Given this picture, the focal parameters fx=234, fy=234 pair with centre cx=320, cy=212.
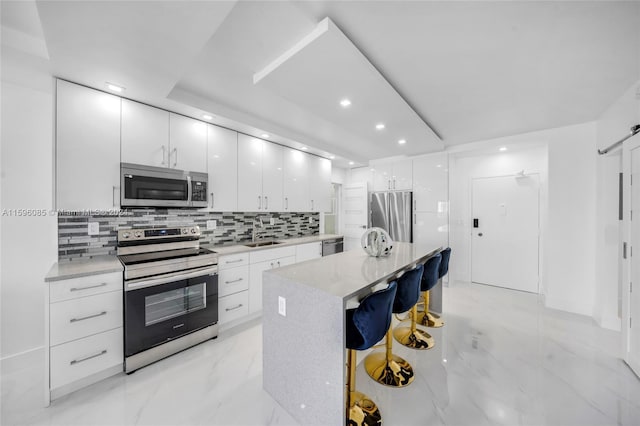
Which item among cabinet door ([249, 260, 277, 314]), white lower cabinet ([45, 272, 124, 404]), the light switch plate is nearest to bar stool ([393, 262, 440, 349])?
cabinet door ([249, 260, 277, 314])

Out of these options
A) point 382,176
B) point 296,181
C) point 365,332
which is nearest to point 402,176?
point 382,176

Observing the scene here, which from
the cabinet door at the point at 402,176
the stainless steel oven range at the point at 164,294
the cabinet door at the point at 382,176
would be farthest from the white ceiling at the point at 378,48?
the cabinet door at the point at 382,176

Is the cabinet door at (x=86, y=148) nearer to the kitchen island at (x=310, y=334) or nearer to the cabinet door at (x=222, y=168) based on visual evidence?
the cabinet door at (x=222, y=168)

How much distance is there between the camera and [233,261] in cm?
275

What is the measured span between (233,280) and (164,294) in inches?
28.2

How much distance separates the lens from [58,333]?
1.68 m

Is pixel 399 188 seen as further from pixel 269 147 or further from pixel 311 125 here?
pixel 269 147

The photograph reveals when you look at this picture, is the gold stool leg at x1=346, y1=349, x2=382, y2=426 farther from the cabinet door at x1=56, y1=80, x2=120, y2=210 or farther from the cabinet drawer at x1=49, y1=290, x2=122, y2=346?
the cabinet door at x1=56, y1=80, x2=120, y2=210

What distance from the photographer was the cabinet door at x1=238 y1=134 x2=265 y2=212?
3105 mm

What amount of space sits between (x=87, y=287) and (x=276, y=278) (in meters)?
1.47

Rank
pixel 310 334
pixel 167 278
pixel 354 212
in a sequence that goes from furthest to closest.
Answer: pixel 354 212 → pixel 167 278 → pixel 310 334

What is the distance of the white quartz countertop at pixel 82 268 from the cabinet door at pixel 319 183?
2816mm

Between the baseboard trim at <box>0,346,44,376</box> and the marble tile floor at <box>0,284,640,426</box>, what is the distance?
82 millimetres

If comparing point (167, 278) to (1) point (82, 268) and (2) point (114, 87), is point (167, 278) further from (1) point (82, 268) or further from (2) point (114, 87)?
(2) point (114, 87)
